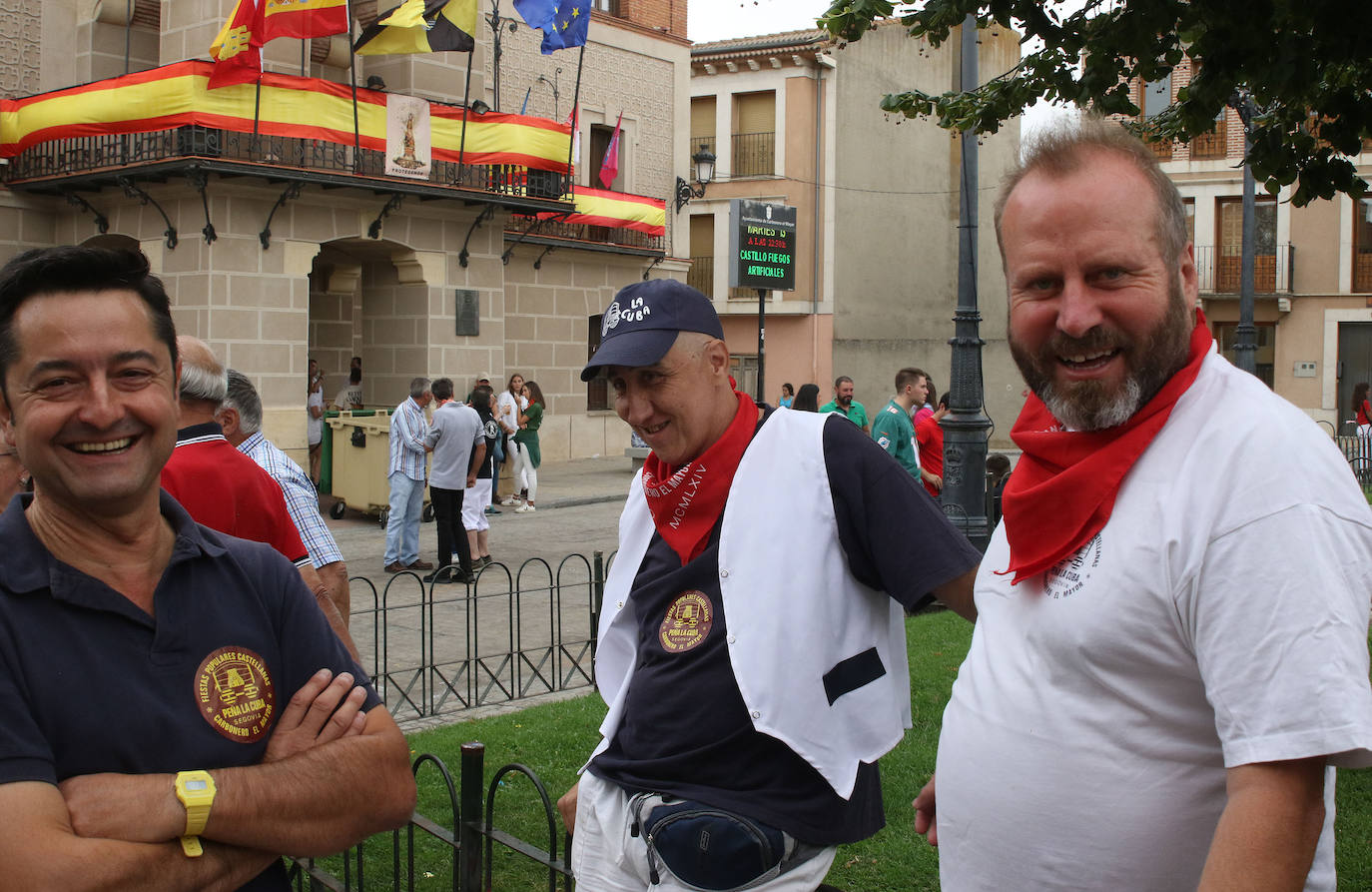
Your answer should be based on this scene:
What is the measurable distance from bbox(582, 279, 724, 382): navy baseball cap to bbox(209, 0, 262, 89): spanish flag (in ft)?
44.4

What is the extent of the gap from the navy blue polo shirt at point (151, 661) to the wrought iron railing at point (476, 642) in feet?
14.0

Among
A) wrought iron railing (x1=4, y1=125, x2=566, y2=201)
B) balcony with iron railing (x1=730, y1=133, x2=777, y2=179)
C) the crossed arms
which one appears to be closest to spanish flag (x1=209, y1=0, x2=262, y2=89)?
wrought iron railing (x1=4, y1=125, x2=566, y2=201)

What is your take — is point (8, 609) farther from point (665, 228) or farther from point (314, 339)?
point (665, 228)

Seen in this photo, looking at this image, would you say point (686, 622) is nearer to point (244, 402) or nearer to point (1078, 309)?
point (1078, 309)

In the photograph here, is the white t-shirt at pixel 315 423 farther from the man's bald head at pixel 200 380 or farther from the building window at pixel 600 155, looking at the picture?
the man's bald head at pixel 200 380

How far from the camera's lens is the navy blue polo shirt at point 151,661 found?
1.99 m

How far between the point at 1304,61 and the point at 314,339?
19491mm

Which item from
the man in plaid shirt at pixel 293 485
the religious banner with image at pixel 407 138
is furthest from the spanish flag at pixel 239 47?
the man in plaid shirt at pixel 293 485

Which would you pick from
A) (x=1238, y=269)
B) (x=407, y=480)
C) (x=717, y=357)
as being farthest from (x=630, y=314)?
(x=1238, y=269)

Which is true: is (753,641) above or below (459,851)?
above

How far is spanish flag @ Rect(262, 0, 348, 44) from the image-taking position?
48.4 feet

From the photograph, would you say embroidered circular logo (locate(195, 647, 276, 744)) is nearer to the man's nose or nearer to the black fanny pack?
the black fanny pack

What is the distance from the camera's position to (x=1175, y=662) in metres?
1.69

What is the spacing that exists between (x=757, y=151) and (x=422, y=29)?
19330 millimetres
